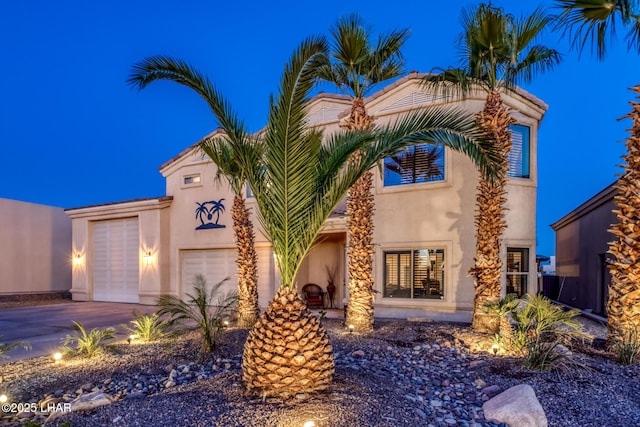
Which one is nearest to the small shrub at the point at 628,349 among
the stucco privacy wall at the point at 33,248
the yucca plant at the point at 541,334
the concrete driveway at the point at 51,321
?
the yucca plant at the point at 541,334

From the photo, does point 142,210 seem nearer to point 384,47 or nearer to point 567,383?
point 384,47

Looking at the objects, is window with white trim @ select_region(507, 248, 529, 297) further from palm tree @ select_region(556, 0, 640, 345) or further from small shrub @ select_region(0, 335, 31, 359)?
small shrub @ select_region(0, 335, 31, 359)

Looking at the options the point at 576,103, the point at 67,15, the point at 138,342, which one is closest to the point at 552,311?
the point at 138,342

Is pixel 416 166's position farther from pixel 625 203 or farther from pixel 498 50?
pixel 625 203

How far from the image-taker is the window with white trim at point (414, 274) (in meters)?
11.3

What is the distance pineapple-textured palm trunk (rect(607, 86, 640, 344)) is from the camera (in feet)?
21.6

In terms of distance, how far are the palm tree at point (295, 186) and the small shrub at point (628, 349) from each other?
3984mm

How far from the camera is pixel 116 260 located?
59.7ft

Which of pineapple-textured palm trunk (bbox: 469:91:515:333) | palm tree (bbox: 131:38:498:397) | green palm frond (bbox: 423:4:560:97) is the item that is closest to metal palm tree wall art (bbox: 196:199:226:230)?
green palm frond (bbox: 423:4:560:97)

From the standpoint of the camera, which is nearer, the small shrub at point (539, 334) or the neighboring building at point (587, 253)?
the small shrub at point (539, 334)

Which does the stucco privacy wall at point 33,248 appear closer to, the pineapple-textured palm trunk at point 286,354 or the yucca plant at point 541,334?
the pineapple-textured palm trunk at point 286,354

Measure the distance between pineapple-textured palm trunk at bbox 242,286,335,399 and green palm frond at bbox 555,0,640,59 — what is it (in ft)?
22.5

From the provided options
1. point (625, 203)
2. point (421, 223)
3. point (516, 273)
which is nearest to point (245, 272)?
point (421, 223)

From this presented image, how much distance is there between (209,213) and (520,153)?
11051mm
